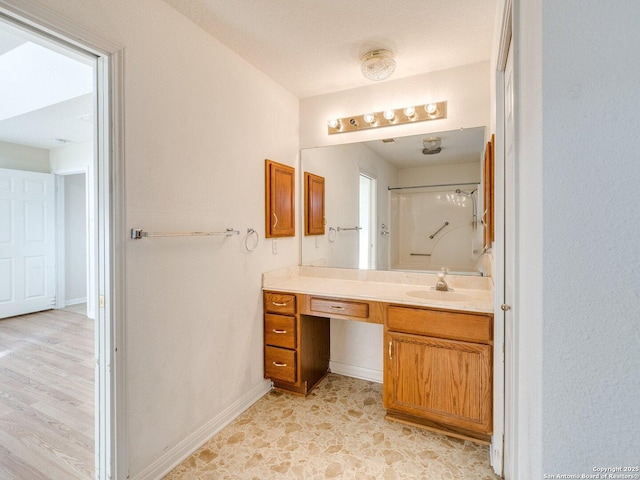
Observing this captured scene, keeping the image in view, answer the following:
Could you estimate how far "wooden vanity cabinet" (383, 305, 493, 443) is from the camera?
5.82ft

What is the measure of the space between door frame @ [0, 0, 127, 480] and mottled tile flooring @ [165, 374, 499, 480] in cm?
41

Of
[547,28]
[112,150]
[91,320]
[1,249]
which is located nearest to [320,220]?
[112,150]

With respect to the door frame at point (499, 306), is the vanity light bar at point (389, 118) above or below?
above

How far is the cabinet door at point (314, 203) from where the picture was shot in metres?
2.82

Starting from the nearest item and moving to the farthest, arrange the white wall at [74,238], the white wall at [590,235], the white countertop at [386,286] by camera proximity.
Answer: the white wall at [590,235], the white countertop at [386,286], the white wall at [74,238]

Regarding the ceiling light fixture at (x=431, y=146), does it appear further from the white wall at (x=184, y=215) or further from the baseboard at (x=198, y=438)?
the baseboard at (x=198, y=438)

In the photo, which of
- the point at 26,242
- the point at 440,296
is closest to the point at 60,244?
the point at 26,242

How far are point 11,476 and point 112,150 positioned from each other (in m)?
1.73

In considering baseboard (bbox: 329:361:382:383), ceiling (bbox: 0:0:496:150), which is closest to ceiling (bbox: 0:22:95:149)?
ceiling (bbox: 0:0:496:150)

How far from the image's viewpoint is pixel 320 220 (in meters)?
2.83

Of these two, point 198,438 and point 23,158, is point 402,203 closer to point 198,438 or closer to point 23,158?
point 198,438

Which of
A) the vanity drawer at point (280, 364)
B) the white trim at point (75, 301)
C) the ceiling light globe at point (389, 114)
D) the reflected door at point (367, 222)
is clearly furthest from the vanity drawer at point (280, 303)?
the white trim at point (75, 301)

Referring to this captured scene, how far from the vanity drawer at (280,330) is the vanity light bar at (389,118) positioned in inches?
63.8

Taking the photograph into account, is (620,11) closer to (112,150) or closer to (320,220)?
(112,150)
